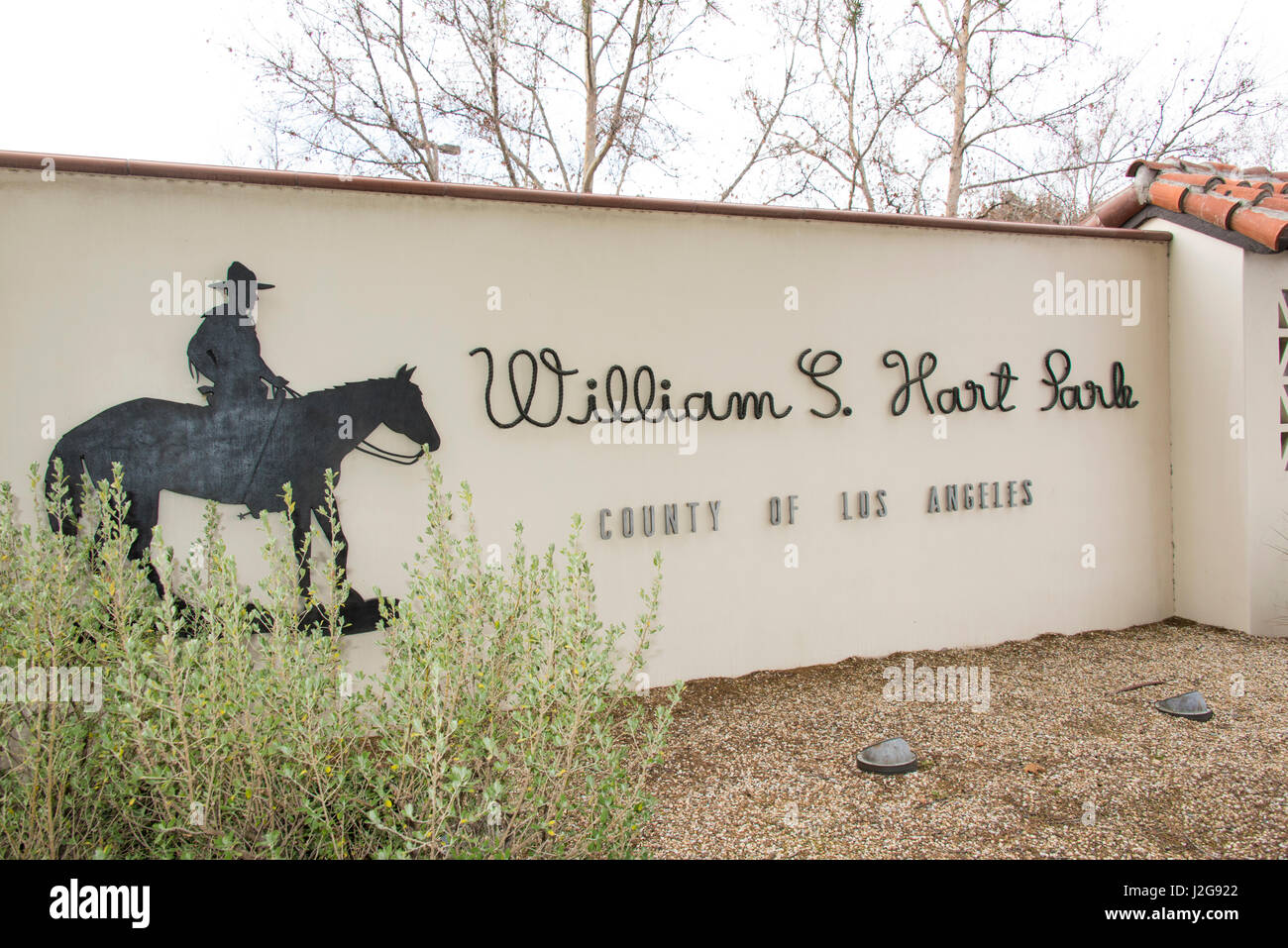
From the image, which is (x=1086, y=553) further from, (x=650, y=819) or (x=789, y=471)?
(x=650, y=819)

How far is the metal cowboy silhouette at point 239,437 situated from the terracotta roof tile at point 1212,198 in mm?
6336

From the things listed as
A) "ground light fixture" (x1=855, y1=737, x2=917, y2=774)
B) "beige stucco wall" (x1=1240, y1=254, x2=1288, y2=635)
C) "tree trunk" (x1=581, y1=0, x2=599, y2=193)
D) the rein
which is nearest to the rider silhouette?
the rein

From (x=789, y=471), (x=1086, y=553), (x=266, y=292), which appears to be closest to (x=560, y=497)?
(x=789, y=471)

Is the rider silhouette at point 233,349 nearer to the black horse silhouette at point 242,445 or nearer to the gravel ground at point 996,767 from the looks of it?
the black horse silhouette at point 242,445

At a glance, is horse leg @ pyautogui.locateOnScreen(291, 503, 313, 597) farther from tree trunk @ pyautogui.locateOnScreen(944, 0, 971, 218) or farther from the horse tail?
tree trunk @ pyautogui.locateOnScreen(944, 0, 971, 218)

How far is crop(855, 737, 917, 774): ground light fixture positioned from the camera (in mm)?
4062

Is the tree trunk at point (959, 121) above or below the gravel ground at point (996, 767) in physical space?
above

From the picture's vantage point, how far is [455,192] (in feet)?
15.5

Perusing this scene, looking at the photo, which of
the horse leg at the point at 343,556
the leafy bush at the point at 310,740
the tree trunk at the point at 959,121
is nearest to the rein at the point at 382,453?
the horse leg at the point at 343,556

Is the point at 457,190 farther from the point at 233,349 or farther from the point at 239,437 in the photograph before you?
the point at 239,437

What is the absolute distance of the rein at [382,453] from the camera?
4.52 metres

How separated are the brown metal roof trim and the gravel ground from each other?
321 centimetres
